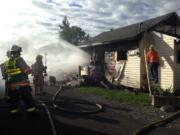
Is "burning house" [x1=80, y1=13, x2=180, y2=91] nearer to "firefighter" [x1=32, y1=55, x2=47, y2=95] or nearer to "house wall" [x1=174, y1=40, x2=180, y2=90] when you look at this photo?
"house wall" [x1=174, y1=40, x2=180, y2=90]

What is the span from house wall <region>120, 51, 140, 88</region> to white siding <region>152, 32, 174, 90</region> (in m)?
1.59

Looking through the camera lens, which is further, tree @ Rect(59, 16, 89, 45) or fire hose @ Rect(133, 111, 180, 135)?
tree @ Rect(59, 16, 89, 45)

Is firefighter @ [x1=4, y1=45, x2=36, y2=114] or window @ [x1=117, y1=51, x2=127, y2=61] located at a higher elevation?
window @ [x1=117, y1=51, x2=127, y2=61]

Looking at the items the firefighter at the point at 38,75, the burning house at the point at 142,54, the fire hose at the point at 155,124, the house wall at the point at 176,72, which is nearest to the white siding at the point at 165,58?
the burning house at the point at 142,54

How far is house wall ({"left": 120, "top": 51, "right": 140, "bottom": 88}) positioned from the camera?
17.7 meters

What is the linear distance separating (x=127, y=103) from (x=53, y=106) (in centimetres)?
Result: 316

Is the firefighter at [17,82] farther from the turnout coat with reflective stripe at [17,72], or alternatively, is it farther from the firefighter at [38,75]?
the firefighter at [38,75]

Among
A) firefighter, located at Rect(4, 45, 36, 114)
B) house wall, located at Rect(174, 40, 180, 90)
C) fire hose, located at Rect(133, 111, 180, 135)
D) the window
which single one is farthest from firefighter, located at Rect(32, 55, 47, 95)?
fire hose, located at Rect(133, 111, 180, 135)

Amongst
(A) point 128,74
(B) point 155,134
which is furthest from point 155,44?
(B) point 155,134

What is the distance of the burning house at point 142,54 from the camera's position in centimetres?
1560

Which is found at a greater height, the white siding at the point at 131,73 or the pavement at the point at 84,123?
the white siding at the point at 131,73

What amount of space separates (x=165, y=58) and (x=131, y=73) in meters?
2.78

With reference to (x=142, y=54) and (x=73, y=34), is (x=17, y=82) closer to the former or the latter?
(x=142, y=54)

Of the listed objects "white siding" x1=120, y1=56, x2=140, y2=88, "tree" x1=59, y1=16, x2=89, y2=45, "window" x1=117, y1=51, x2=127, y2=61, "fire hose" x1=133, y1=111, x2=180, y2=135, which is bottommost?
"fire hose" x1=133, y1=111, x2=180, y2=135
